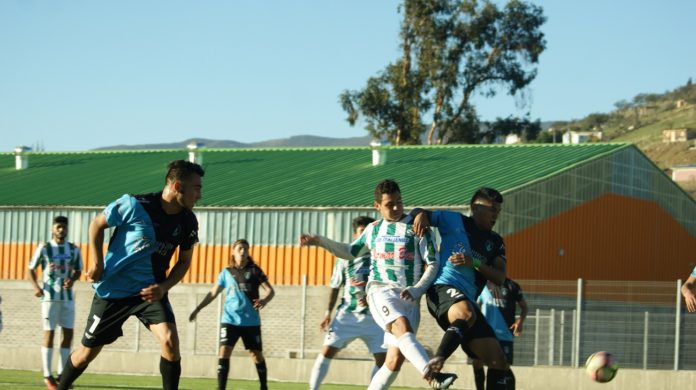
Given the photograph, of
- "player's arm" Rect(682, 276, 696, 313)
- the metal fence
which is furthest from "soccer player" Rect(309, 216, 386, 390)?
the metal fence

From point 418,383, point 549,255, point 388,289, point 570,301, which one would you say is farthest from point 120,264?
point 549,255

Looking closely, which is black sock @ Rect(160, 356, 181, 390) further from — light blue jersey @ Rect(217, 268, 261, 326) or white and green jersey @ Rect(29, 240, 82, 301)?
white and green jersey @ Rect(29, 240, 82, 301)

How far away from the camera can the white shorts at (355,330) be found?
1476 cm

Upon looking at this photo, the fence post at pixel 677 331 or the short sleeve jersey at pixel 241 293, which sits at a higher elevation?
the short sleeve jersey at pixel 241 293

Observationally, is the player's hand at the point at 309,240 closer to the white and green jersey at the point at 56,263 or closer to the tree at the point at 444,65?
the white and green jersey at the point at 56,263

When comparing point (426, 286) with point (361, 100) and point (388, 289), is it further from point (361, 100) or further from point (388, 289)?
point (361, 100)

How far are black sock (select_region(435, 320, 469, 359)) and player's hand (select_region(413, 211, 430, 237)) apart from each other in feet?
2.70

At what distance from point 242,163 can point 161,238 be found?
3462 centimetres

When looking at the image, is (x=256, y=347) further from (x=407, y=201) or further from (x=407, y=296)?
(x=407, y=201)

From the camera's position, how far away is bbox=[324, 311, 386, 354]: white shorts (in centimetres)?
1476

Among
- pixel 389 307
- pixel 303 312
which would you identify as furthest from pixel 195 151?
pixel 389 307

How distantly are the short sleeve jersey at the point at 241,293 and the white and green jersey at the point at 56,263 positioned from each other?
8.20 ft

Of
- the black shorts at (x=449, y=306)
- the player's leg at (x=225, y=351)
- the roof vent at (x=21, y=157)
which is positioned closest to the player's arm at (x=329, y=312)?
the player's leg at (x=225, y=351)

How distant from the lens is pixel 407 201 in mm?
34594
